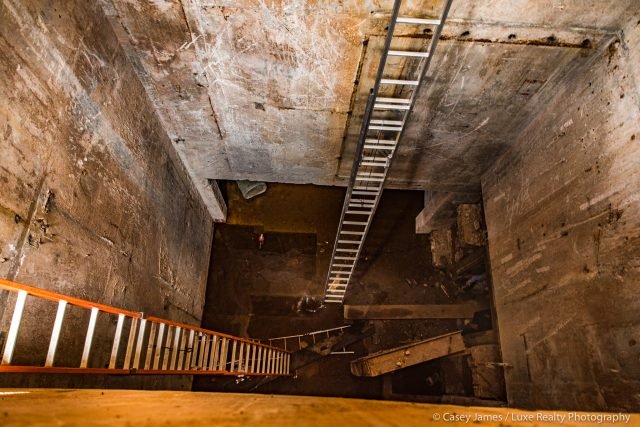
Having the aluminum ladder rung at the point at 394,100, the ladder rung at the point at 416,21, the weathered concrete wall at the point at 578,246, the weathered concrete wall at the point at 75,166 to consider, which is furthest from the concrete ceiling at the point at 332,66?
the weathered concrete wall at the point at 75,166

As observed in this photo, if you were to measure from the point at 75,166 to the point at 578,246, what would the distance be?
5.36m

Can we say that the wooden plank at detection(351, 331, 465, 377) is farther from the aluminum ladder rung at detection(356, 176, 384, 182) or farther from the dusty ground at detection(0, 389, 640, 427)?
the dusty ground at detection(0, 389, 640, 427)

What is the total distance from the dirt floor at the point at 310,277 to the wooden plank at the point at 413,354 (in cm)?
109

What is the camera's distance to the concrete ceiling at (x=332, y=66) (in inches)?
145

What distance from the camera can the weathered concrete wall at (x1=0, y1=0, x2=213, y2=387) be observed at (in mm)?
2754

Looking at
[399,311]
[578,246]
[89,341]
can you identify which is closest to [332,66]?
[578,246]

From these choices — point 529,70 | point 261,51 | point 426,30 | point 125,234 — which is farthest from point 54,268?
point 529,70

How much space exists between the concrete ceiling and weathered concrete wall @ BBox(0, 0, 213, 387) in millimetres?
563

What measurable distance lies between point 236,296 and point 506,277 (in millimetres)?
5923

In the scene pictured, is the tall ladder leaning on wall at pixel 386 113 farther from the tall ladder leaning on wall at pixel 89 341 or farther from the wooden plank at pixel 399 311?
the tall ladder leaning on wall at pixel 89 341

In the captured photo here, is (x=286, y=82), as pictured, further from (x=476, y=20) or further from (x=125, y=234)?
(x=125, y=234)

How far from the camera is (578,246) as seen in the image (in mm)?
4102

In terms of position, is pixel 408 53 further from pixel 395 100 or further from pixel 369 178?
pixel 369 178

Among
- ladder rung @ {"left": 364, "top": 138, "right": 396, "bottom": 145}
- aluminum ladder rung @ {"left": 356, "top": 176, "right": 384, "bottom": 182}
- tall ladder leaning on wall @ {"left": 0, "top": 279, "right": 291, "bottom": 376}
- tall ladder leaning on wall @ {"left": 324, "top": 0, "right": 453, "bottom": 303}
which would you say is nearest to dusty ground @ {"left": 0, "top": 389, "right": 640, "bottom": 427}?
tall ladder leaning on wall @ {"left": 0, "top": 279, "right": 291, "bottom": 376}
